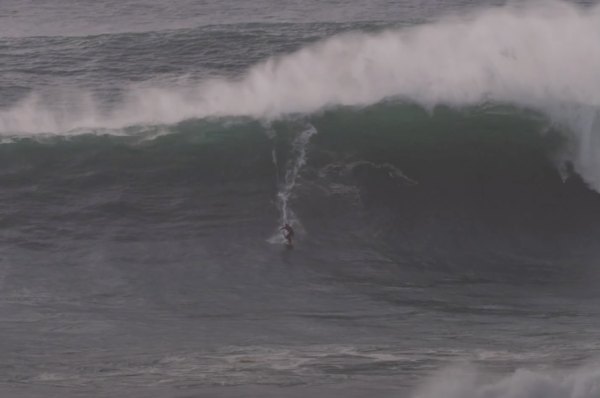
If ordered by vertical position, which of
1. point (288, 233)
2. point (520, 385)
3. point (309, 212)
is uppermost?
Result: point (309, 212)

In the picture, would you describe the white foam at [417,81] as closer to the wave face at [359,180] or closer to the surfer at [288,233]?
the wave face at [359,180]

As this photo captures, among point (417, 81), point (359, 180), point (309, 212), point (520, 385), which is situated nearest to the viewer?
point (520, 385)

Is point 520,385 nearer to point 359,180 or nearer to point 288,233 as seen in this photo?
point 288,233

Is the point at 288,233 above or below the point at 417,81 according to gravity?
below

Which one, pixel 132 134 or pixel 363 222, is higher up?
pixel 132 134

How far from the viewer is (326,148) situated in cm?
2450

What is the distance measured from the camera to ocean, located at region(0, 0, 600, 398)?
16.7 m

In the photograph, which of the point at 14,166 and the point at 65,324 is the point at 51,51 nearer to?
the point at 14,166

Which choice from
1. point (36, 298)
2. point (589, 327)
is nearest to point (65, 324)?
point (36, 298)

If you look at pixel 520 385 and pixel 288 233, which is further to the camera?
pixel 288 233

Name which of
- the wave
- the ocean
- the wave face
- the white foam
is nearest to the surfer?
the ocean

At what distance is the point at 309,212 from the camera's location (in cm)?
2227

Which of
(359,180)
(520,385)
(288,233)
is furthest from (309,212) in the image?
(520,385)

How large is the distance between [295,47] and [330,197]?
1009cm
